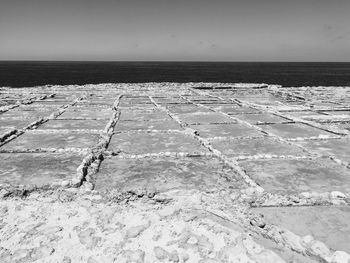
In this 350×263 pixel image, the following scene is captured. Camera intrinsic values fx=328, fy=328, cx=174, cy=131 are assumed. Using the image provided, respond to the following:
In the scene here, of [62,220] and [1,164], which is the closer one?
[62,220]

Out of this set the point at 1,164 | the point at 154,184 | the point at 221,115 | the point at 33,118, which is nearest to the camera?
the point at 154,184

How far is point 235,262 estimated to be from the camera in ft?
9.72

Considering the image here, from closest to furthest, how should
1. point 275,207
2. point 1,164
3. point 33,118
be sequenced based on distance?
point 275,207, point 1,164, point 33,118

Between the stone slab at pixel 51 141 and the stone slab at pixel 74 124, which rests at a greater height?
the stone slab at pixel 51 141

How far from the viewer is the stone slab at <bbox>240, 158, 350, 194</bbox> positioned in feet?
15.6

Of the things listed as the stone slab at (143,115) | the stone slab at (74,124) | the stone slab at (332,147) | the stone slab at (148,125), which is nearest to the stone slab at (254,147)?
the stone slab at (332,147)

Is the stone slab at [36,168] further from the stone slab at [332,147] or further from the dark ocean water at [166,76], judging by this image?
the dark ocean water at [166,76]

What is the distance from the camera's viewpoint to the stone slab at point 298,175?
4.75 metres

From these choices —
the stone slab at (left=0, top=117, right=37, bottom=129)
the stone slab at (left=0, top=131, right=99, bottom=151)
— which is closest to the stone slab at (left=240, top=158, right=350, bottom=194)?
the stone slab at (left=0, top=131, right=99, bottom=151)

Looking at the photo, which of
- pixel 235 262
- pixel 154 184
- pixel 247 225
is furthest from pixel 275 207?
pixel 154 184

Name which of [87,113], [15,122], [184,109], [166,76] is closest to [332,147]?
[184,109]

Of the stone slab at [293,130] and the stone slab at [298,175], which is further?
the stone slab at [293,130]

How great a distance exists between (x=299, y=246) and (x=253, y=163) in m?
2.58

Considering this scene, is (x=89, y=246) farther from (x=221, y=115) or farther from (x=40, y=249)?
(x=221, y=115)
